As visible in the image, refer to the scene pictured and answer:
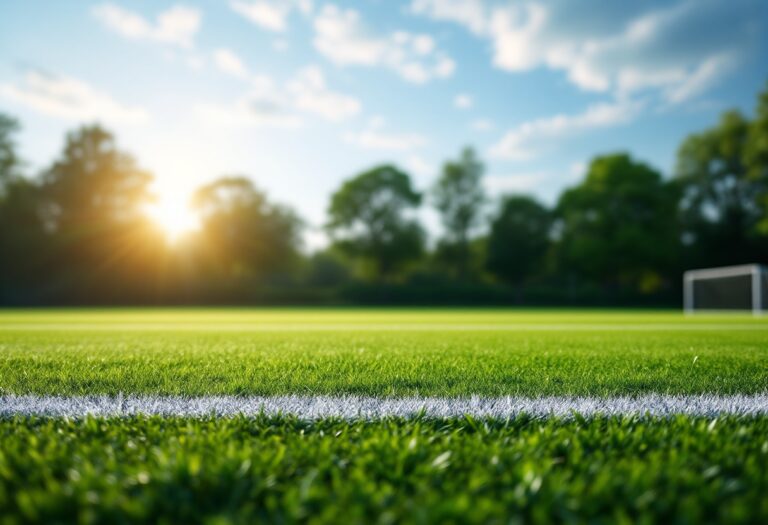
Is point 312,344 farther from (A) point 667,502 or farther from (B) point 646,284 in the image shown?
(B) point 646,284

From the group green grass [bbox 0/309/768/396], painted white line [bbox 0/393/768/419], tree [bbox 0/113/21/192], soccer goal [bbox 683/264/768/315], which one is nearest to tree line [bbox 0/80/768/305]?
tree [bbox 0/113/21/192]

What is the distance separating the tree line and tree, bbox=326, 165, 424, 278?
0.13 m

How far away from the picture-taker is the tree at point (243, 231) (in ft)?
150

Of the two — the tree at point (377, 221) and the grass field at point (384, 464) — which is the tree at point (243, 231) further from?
the grass field at point (384, 464)

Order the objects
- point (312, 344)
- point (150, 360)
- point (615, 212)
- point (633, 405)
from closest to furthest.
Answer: point (633, 405) → point (150, 360) → point (312, 344) → point (615, 212)

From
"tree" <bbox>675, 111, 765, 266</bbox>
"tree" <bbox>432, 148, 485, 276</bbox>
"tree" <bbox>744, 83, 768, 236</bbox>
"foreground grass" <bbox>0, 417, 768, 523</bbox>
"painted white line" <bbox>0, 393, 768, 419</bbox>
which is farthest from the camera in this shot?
"tree" <bbox>432, 148, 485, 276</bbox>

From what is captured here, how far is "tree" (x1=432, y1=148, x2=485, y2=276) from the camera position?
154 feet

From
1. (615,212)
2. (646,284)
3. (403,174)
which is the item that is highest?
(403,174)

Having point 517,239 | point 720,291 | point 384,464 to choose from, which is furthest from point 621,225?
point 384,464

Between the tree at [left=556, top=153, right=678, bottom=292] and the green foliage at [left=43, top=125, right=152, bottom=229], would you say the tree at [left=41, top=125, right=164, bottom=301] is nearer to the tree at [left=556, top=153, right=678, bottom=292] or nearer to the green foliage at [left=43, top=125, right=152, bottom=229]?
the green foliage at [left=43, top=125, right=152, bottom=229]

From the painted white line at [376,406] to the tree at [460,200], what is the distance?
148 feet

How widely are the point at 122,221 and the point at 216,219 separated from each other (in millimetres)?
8600

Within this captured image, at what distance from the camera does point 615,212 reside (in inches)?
1636

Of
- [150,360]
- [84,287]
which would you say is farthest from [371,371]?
[84,287]
